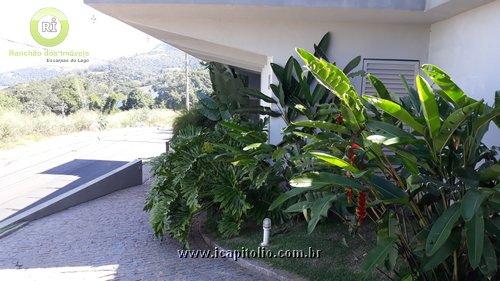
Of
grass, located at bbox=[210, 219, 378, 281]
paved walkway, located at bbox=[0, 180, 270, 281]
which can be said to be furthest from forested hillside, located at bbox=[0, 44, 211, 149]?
grass, located at bbox=[210, 219, 378, 281]

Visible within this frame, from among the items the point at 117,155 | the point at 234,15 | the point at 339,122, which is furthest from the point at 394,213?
the point at 117,155

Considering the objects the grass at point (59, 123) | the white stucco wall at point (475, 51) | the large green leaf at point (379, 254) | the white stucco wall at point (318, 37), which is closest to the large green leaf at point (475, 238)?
the large green leaf at point (379, 254)

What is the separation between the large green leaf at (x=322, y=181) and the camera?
124 inches

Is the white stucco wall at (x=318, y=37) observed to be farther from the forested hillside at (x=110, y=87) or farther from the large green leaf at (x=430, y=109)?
the forested hillside at (x=110, y=87)

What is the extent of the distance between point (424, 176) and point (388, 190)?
28cm

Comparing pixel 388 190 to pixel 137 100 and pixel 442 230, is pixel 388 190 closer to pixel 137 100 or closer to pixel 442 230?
pixel 442 230

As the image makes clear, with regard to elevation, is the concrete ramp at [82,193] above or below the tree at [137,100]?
below

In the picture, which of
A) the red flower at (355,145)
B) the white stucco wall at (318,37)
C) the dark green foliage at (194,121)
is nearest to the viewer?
the red flower at (355,145)

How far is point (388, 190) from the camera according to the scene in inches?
128

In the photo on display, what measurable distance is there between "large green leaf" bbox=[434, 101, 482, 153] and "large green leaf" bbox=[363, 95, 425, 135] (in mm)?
127

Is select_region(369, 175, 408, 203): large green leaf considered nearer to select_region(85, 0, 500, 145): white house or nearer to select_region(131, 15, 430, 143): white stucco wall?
select_region(85, 0, 500, 145): white house

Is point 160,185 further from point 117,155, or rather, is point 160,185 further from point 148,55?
point 148,55

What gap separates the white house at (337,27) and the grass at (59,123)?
10.7m

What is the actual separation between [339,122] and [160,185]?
124 inches
